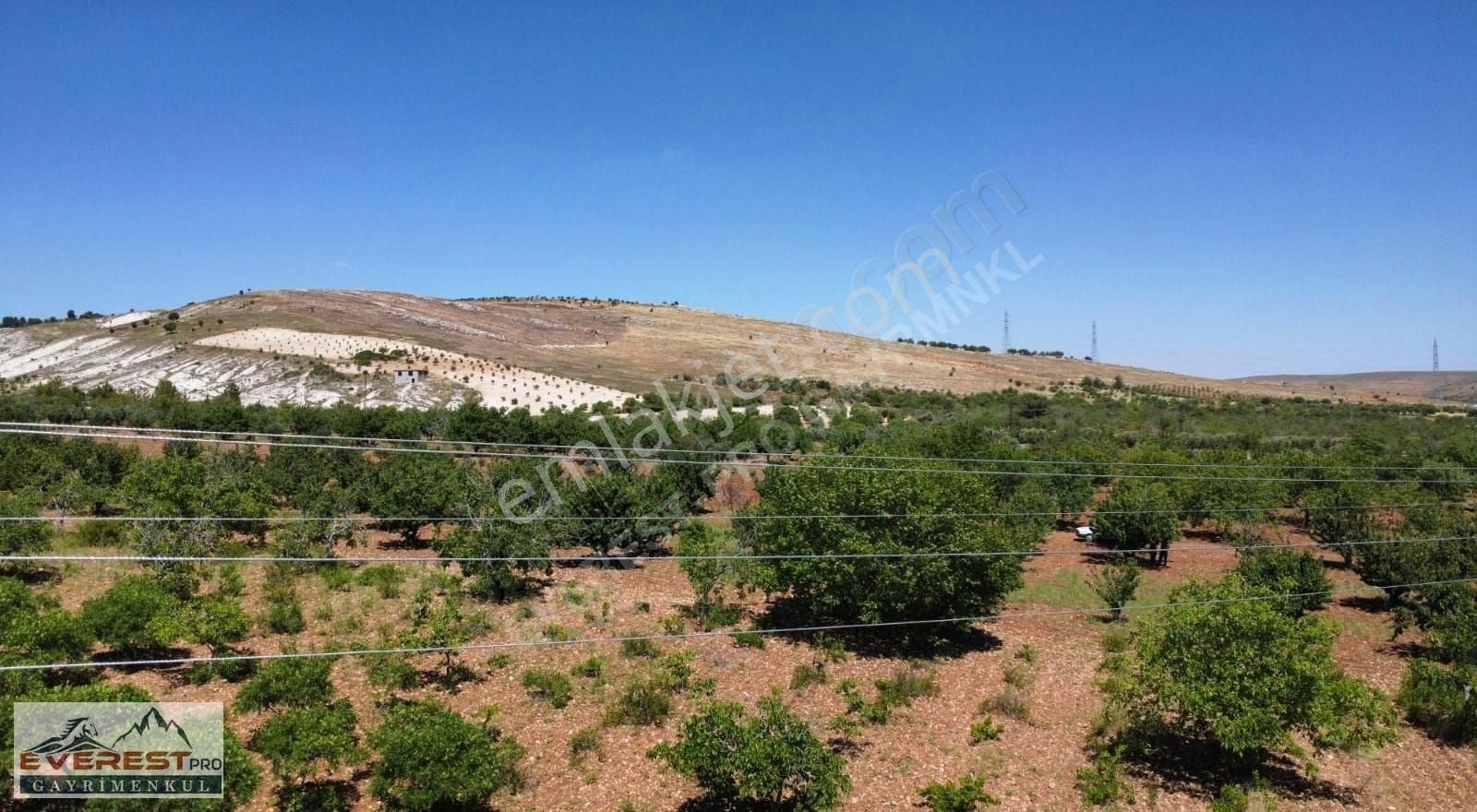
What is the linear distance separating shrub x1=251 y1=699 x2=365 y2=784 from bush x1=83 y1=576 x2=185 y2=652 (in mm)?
5483

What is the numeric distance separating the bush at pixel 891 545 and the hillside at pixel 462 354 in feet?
152

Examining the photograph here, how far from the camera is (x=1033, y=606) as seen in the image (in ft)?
82.9

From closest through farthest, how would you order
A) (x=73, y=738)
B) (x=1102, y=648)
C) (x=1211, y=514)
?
(x=73, y=738) < (x=1102, y=648) < (x=1211, y=514)

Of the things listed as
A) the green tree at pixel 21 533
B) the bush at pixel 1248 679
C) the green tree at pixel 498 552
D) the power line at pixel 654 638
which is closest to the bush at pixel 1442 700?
the bush at pixel 1248 679

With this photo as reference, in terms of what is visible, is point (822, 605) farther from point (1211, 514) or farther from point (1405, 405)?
point (1405, 405)

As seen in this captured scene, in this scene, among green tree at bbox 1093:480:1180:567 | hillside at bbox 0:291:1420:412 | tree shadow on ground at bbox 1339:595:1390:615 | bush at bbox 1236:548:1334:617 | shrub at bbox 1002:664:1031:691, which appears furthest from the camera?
hillside at bbox 0:291:1420:412

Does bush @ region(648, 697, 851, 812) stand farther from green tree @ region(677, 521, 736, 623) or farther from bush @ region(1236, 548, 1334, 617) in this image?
bush @ region(1236, 548, 1334, 617)

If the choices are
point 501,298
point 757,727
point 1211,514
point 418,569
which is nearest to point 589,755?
point 757,727

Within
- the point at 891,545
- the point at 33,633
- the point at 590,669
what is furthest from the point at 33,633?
the point at 891,545

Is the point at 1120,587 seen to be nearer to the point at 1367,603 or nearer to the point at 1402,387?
the point at 1367,603

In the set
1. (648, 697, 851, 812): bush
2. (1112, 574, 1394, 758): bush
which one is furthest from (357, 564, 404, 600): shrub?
(1112, 574, 1394, 758): bush

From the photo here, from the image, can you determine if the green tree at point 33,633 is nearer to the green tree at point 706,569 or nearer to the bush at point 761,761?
the bush at point 761,761

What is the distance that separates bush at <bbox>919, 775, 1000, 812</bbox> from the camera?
42.6 ft

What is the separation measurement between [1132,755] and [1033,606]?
966 centimetres
